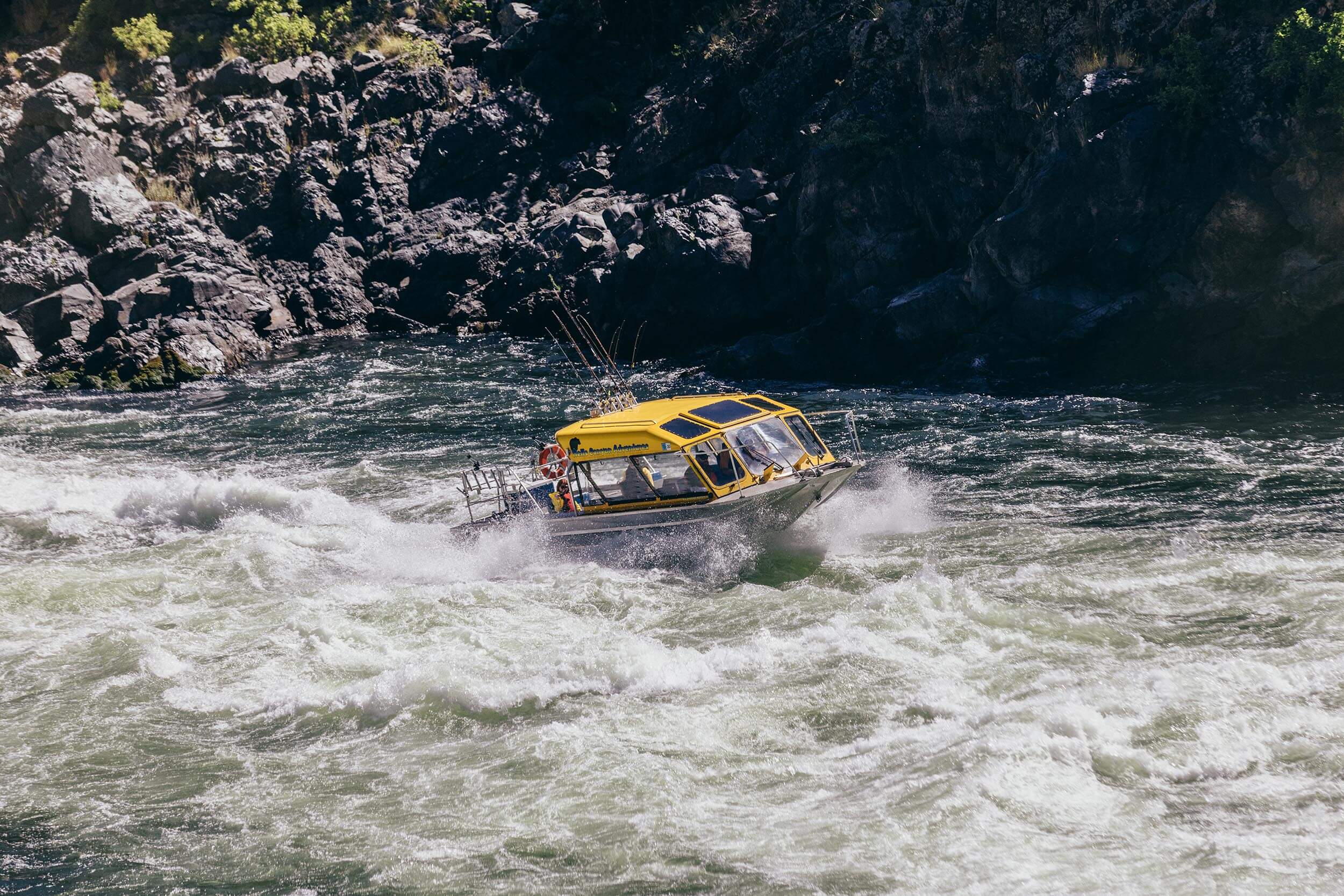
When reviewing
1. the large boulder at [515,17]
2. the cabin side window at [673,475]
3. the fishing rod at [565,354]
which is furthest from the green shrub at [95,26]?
the cabin side window at [673,475]

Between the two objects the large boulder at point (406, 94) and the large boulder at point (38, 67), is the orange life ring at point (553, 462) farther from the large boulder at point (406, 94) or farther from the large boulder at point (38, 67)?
the large boulder at point (38, 67)

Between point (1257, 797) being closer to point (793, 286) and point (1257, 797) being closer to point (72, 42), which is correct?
point (793, 286)

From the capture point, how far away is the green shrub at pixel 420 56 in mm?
46281

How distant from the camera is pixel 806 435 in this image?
698 inches

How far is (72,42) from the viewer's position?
49719mm

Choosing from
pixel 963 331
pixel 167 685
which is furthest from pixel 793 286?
pixel 167 685

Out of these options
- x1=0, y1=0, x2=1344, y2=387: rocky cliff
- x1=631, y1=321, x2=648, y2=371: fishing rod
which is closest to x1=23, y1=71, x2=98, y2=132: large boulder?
x1=0, y1=0, x2=1344, y2=387: rocky cliff

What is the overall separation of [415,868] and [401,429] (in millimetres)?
18382

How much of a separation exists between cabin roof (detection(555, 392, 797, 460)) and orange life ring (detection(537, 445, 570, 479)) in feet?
0.97

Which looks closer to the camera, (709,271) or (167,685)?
(167,685)

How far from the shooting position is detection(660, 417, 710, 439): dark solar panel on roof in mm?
16500

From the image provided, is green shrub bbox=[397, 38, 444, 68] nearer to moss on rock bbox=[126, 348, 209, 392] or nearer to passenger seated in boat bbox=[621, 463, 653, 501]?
moss on rock bbox=[126, 348, 209, 392]

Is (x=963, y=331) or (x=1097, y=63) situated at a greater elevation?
(x=1097, y=63)

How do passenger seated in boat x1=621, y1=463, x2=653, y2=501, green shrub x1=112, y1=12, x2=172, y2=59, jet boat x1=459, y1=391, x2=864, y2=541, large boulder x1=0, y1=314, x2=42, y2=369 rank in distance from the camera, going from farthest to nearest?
green shrub x1=112, y1=12, x2=172, y2=59, large boulder x1=0, y1=314, x2=42, y2=369, passenger seated in boat x1=621, y1=463, x2=653, y2=501, jet boat x1=459, y1=391, x2=864, y2=541
